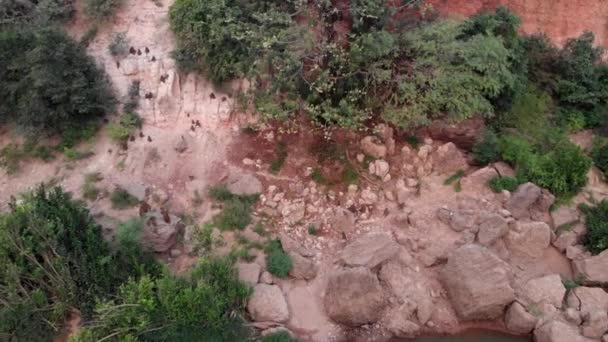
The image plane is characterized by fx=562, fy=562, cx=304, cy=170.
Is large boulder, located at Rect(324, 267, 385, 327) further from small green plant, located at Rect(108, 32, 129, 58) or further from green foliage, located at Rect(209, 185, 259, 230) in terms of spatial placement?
small green plant, located at Rect(108, 32, 129, 58)

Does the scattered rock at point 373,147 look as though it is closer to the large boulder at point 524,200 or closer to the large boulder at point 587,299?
the large boulder at point 524,200

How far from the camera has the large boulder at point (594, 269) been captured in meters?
11.3

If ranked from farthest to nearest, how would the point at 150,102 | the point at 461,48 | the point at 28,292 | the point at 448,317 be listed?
the point at 150,102
the point at 461,48
the point at 448,317
the point at 28,292

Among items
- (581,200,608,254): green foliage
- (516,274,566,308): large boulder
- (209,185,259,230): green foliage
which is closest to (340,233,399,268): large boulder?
(209,185,259,230): green foliage

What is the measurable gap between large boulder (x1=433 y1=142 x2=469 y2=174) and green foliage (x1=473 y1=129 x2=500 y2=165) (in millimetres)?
449

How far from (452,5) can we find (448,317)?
7504 millimetres

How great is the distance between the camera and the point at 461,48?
476 inches

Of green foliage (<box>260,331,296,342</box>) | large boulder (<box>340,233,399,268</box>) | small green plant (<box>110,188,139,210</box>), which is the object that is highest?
large boulder (<box>340,233,399,268</box>)

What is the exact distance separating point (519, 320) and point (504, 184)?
308 centimetres

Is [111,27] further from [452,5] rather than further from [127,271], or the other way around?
[452,5]

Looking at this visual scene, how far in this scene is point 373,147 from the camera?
12789 millimetres

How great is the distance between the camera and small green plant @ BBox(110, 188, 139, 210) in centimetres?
1203

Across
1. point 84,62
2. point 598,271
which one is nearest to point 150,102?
point 84,62

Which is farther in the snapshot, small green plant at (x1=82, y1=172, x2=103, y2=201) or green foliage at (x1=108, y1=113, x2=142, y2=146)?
green foliage at (x1=108, y1=113, x2=142, y2=146)
